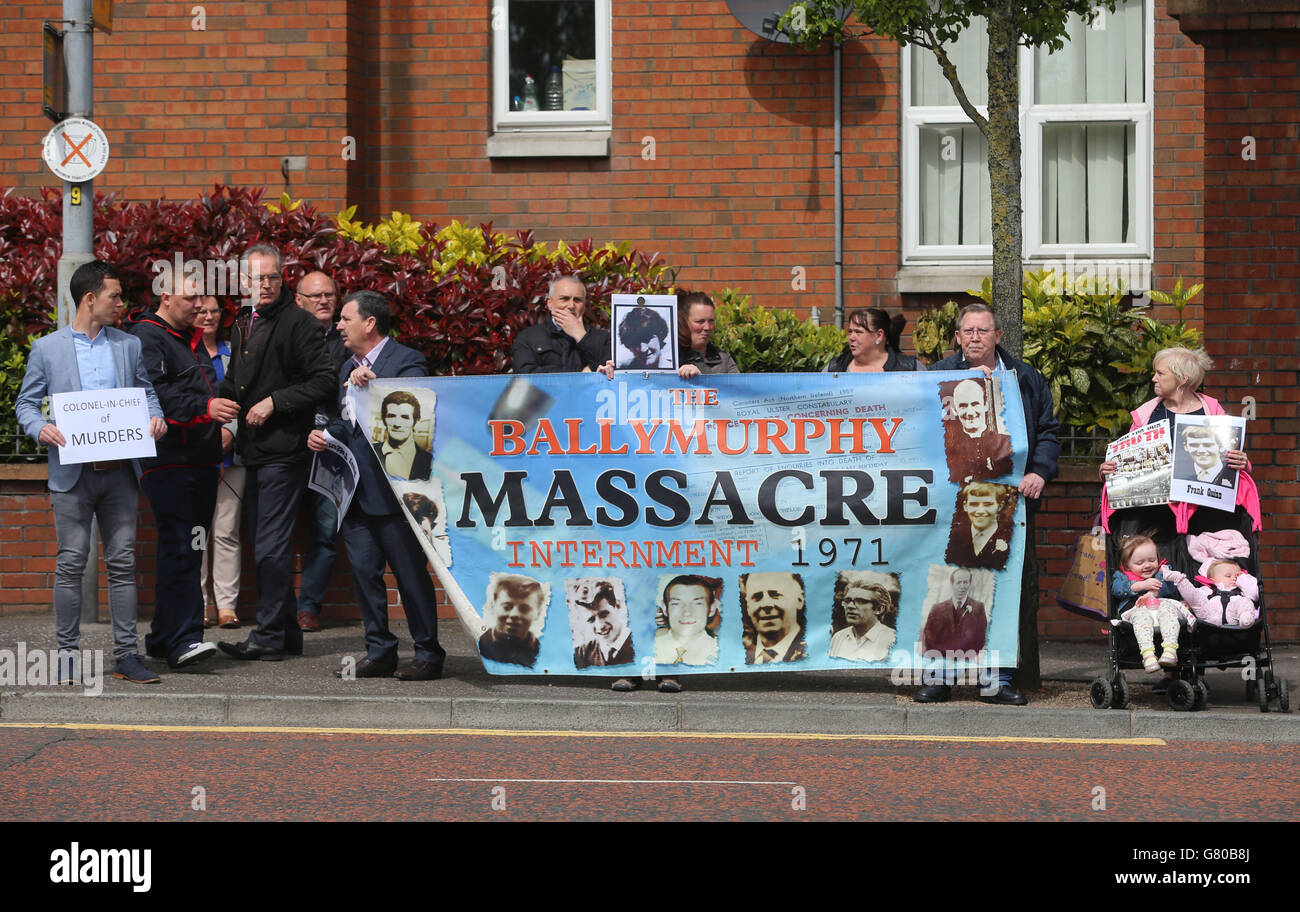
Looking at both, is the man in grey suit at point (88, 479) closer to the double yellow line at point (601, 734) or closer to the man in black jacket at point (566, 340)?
the double yellow line at point (601, 734)

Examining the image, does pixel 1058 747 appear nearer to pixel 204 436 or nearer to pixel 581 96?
pixel 204 436

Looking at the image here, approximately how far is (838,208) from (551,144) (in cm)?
240

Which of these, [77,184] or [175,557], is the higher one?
[77,184]

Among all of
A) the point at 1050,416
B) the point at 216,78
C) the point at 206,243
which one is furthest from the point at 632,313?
the point at 216,78

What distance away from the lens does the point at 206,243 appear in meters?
11.4

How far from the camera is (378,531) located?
9.02 metres

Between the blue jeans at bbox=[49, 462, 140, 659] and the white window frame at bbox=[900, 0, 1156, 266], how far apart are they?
711cm

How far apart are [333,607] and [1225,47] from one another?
Answer: 6966mm

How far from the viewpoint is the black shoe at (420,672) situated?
9.01 metres

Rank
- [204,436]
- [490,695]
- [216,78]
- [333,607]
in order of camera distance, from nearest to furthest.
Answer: [490,695], [204,436], [333,607], [216,78]

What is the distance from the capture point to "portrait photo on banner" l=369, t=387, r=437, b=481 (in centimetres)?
888

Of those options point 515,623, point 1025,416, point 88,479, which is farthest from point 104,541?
point 1025,416

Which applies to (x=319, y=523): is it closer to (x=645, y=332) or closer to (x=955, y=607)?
(x=645, y=332)

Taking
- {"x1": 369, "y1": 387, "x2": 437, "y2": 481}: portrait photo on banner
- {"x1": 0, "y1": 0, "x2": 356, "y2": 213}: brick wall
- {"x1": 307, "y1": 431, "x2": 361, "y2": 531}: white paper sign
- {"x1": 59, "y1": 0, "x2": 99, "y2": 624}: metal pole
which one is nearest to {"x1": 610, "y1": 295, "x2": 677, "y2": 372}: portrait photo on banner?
{"x1": 369, "y1": 387, "x2": 437, "y2": 481}: portrait photo on banner
